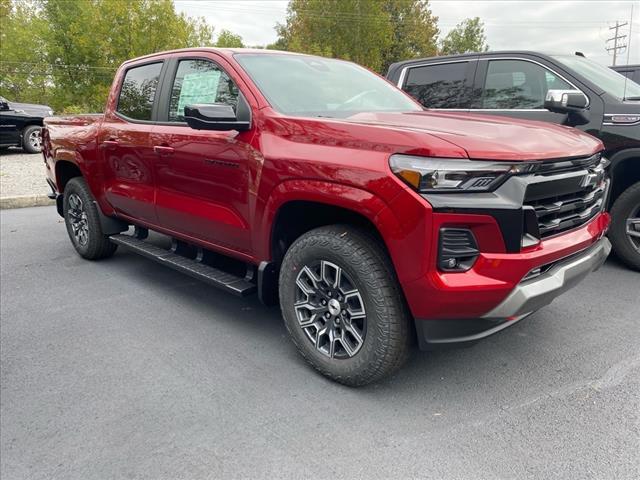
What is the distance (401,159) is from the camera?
226 cm

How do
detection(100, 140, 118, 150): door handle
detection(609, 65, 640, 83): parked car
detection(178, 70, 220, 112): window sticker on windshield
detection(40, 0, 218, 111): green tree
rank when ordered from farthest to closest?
detection(40, 0, 218, 111): green tree → detection(609, 65, 640, 83): parked car → detection(100, 140, 118, 150): door handle → detection(178, 70, 220, 112): window sticker on windshield

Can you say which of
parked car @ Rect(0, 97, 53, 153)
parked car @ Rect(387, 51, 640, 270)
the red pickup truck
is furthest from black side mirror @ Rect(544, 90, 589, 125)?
parked car @ Rect(0, 97, 53, 153)

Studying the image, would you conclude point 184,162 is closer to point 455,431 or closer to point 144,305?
point 144,305

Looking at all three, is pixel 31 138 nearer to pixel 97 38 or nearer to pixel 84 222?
pixel 84 222

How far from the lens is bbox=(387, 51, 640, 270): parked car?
4285 millimetres

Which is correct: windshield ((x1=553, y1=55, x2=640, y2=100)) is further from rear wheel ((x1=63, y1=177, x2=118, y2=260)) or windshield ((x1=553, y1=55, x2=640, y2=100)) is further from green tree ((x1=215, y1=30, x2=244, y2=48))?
green tree ((x1=215, y1=30, x2=244, y2=48))

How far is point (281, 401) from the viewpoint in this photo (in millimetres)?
2623

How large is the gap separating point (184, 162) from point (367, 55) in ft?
125

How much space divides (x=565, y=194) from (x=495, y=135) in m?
0.54

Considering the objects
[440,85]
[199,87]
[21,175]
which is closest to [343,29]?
[21,175]

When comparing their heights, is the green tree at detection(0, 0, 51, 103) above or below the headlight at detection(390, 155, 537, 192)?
above

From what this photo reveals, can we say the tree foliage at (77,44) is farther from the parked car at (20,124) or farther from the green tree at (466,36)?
the green tree at (466,36)

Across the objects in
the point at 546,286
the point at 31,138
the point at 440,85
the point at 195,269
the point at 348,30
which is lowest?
the point at 195,269

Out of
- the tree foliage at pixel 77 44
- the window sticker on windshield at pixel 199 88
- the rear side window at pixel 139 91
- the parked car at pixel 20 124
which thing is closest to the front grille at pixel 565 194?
the window sticker on windshield at pixel 199 88
